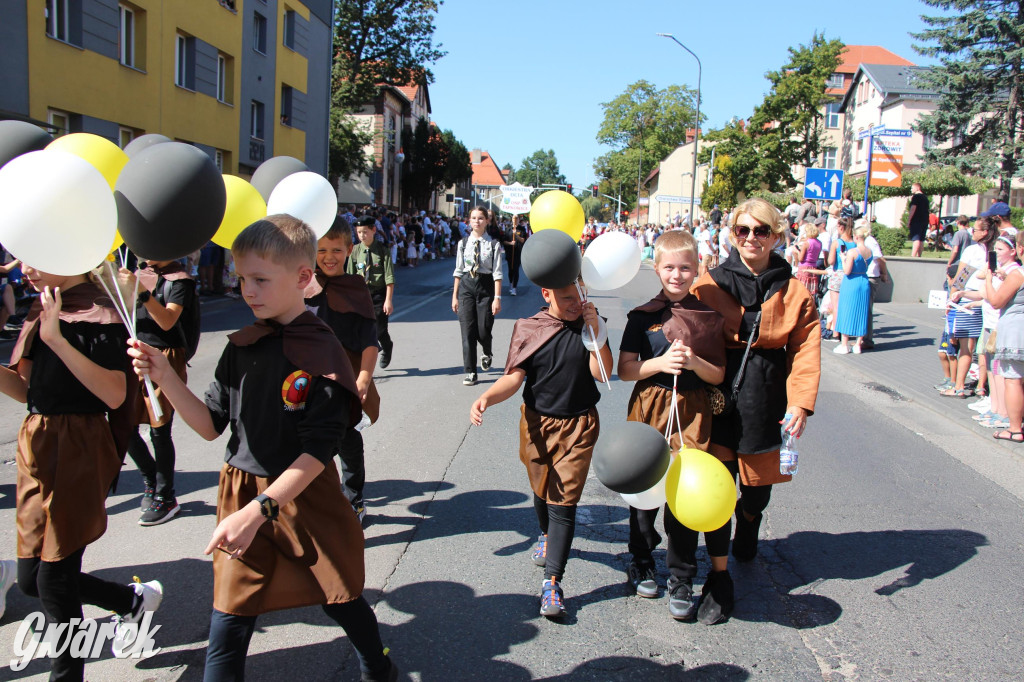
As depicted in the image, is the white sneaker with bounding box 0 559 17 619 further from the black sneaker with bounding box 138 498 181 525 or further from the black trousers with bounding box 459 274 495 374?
the black trousers with bounding box 459 274 495 374

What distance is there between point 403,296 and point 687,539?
1533cm

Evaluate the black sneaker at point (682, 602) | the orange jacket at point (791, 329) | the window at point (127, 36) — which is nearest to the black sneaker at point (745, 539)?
the black sneaker at point (682, 602)

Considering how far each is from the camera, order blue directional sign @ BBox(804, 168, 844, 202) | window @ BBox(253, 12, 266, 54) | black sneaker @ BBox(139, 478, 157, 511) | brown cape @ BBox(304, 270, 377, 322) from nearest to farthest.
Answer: brown cape @ BBox(304, 270, 377, 322) → black sneaker @ BBox(139, 478, 157, 511) → blue directional sign @ BBox(804, 168, 844, 202) → window @ BBox(253, 12, 266, 54)

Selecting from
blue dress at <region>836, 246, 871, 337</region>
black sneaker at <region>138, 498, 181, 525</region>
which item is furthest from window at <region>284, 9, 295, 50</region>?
black sneaker at <region>138, 498, 181, 525</region>

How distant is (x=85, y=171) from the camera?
235 cm

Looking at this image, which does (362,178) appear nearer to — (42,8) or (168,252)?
(42,8)

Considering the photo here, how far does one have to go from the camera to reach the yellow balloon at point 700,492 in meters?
2.85

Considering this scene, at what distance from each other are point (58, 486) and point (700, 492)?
229cm

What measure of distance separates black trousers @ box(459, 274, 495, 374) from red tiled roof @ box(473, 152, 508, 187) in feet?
372

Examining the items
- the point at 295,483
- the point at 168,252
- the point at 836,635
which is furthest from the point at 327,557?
the point at 836,635

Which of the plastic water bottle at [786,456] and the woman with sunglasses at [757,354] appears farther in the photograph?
the plastic water bottle at [786,456]

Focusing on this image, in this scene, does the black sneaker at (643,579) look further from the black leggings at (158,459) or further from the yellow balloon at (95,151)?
the yellow balloon at (95,151)

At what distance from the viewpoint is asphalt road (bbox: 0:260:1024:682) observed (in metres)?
3.11

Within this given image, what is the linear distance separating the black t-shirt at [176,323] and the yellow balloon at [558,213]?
78.8 inches
